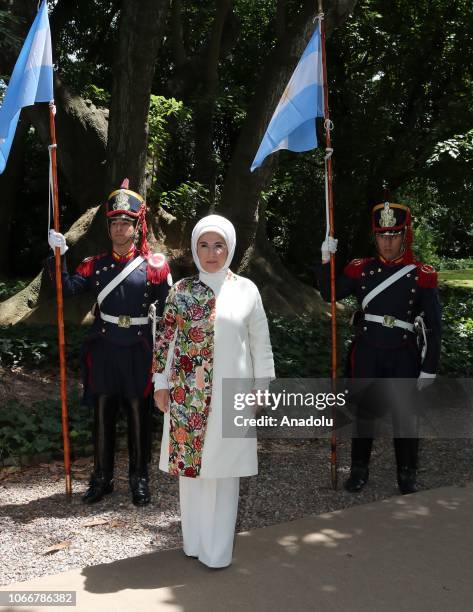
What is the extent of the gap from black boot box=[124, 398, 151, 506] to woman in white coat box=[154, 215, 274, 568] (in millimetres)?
1000

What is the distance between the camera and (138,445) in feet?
16.6

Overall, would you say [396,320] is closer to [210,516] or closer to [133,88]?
[210,516]

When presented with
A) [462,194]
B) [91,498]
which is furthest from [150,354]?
[462,194]

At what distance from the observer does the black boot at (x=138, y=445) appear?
500 centimetres

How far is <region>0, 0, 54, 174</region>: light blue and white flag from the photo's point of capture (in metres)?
4.92

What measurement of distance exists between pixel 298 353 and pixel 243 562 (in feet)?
15.7

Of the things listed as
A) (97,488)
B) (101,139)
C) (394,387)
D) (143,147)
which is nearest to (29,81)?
(97,488)

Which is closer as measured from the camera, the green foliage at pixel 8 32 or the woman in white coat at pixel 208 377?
the woman in white coat at pixel 208 377

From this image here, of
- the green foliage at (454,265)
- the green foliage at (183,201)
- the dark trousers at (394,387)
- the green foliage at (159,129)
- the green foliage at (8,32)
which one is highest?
the green foliage at (8,32)

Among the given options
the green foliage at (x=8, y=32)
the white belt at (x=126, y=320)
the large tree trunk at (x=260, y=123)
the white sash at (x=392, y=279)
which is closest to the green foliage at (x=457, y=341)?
the large tree trunk at (x=260, y=123)

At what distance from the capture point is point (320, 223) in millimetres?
17609

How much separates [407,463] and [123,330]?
2.16 m

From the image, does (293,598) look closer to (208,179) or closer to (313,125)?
(313,125)

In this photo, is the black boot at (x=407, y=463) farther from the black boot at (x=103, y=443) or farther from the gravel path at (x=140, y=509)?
the black boot at (x=103, y=443)
